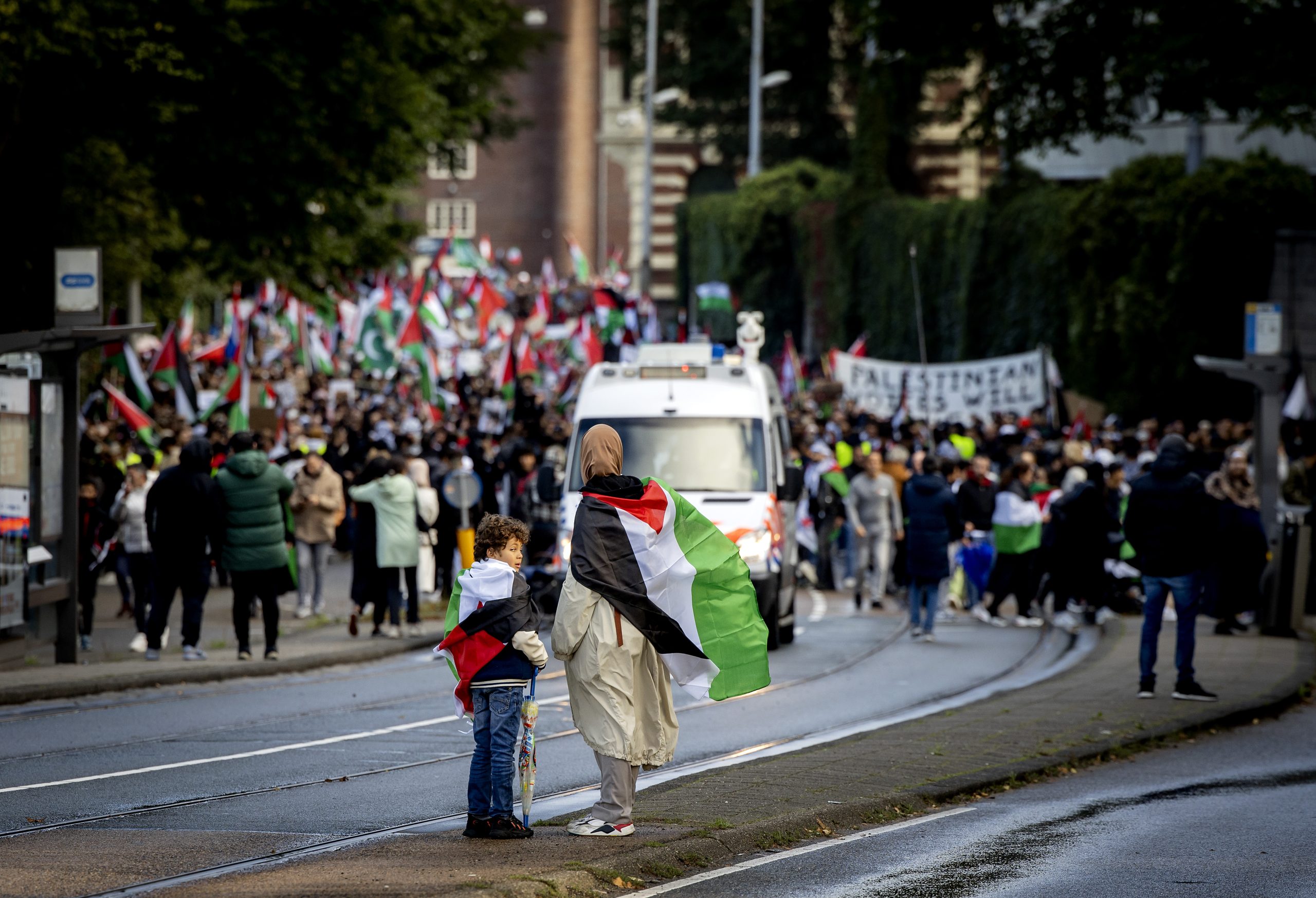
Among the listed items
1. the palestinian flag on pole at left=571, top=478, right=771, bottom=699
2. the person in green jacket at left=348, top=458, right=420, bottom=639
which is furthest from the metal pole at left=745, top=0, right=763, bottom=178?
the palestinian flag on pole at left=571, top=478, right=771, bottom=699

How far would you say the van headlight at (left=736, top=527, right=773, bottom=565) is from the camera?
51.7ft

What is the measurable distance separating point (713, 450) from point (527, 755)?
28.9 feet

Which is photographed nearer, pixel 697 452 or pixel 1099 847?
pixel 1099 847

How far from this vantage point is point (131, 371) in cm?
2309

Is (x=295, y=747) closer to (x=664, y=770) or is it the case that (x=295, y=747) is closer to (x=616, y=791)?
(x=664, y=770)

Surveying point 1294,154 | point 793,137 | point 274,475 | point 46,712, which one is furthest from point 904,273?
point 46,712

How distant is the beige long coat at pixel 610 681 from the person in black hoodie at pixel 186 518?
792 cm

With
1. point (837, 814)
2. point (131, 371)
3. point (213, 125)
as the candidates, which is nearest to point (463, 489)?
point (213, 125)

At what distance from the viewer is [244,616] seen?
1559 centimetres

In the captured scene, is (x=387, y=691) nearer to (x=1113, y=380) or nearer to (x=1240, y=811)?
(x=1240, y=811)

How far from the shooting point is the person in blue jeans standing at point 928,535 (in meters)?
17.8

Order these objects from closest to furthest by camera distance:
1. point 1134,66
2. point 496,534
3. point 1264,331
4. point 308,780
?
point 496,534 → point 308,780 → point 1264,331 → point 1134,66

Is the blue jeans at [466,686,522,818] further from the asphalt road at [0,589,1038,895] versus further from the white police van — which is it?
the white police van

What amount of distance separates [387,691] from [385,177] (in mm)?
11408
